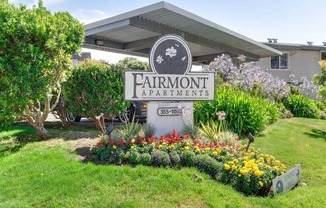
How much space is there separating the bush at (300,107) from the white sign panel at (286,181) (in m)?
8.88

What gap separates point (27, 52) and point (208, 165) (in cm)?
417

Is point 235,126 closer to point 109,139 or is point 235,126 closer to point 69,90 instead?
point 109,139

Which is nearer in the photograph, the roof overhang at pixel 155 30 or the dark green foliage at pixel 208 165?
the dark green foliage at pixel 208 165

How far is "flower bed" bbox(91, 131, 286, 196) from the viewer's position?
4.33 m

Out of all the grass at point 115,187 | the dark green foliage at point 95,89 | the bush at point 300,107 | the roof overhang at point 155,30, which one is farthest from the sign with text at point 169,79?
the bush at point 300,107

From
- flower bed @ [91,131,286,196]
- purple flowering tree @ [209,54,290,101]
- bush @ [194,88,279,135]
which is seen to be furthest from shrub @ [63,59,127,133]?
purple flowering tree @ [209,54,290,101]

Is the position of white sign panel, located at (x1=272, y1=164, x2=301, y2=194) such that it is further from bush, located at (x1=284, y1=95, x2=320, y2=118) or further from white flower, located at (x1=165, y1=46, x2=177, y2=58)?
bush, located at (x1=284, y1=95, x2=320, y2=118)

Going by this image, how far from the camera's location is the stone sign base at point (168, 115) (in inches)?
258

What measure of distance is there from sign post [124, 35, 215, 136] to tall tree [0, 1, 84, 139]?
170 cm

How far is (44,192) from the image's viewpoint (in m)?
4.16

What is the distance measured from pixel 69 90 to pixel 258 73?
639 cm

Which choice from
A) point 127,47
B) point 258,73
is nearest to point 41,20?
point 258,73

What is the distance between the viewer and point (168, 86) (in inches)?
260

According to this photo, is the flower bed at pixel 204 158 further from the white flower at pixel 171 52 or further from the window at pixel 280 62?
the window at pixel 280 62
